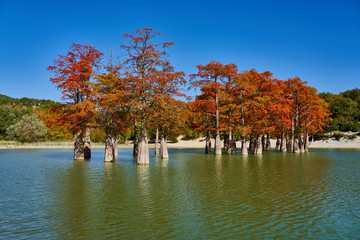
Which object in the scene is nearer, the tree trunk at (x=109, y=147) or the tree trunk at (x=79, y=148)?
the tree trunk at (x=109, y=147)

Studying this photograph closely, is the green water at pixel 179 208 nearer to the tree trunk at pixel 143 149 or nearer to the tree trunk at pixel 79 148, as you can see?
the tree trunk at pixel 143 149

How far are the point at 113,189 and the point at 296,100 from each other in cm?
5209

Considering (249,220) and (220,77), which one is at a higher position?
(220,77)

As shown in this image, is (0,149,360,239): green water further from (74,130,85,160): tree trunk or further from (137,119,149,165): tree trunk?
(74,130,85,160): tree trunk

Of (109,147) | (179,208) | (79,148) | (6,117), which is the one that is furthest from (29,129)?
(179,208)

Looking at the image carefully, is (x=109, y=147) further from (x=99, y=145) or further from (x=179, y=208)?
(x=99, y=145)

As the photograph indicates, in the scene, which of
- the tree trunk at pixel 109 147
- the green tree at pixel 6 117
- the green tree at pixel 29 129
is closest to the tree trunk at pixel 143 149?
the tree trunk at pixel 109 147

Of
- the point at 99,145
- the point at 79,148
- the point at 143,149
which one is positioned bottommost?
the point at 99,145

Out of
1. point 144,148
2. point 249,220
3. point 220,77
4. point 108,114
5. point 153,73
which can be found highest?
point 220,77

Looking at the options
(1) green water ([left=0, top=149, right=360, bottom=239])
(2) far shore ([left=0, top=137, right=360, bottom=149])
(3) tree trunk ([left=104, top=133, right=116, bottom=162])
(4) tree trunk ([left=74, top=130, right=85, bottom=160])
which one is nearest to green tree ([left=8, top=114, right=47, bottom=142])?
(2) far shore ([left=0, top=137, right=360, bottom=149])

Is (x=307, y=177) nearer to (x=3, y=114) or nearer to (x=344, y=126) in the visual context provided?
(x=344, y=126)

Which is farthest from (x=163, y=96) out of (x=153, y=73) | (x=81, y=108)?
(x=81, y=108)

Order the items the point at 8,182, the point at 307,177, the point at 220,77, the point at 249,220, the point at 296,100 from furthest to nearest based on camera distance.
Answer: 1. the point at 296,100
2. the point at 220,77
3. the point at 307,177
4. the point at 8,182
5. the point at 249,220

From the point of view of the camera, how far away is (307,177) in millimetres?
24188
